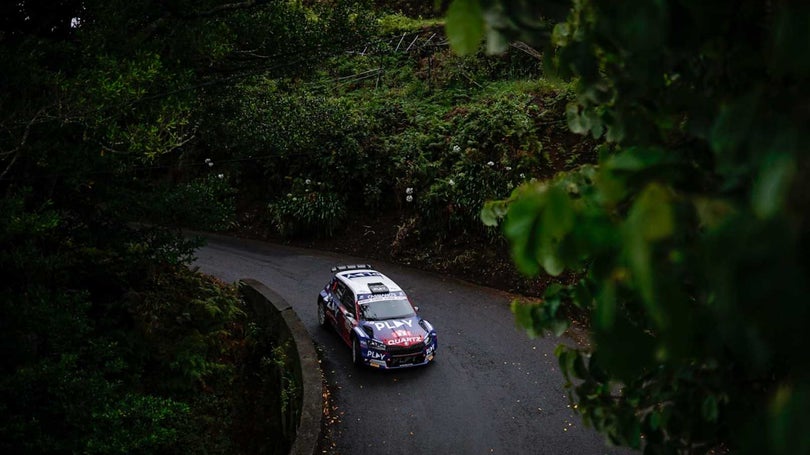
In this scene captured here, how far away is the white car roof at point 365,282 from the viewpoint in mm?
11906

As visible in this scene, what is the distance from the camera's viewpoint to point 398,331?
36.5 ft

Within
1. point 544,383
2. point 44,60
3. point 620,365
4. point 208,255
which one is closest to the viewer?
point 620,365

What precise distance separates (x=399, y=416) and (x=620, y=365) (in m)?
9.00

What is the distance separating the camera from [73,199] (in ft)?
28.1

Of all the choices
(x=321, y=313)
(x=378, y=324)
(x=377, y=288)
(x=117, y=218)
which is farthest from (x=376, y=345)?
(x=117, y=218)

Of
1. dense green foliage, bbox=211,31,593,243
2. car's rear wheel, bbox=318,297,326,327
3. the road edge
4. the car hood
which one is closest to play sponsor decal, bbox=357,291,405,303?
the car hood

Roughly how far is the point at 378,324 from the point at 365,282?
1.34m

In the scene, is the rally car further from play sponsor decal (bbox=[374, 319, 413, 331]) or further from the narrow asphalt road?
the narrow asphalt road

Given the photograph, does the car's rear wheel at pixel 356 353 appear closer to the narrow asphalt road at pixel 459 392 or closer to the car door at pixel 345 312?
the narrow asphalt road at pixel 459 392

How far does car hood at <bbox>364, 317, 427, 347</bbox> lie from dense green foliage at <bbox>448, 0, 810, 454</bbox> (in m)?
8.72

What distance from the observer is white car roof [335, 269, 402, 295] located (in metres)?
11.9

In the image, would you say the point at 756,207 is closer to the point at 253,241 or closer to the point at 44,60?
the point at 44,60

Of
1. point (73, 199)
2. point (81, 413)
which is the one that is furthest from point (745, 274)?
point (73, 199)

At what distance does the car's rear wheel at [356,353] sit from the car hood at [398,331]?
16.8 inches
